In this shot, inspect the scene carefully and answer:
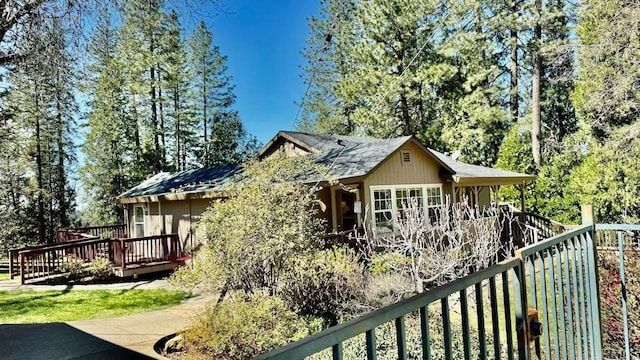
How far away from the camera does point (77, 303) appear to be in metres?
8.89

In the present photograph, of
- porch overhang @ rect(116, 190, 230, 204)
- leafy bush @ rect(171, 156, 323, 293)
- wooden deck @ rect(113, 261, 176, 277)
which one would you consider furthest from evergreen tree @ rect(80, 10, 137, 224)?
leafy bush @ rect(171, 156, 323, 293)

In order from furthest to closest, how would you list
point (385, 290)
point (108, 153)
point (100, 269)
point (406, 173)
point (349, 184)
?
point (108, 153) → point (406, 173) → point (100, 269) → point (349, 184) → point (385, 290)

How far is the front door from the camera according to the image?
13.5m

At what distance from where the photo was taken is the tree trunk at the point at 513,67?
2027 cm

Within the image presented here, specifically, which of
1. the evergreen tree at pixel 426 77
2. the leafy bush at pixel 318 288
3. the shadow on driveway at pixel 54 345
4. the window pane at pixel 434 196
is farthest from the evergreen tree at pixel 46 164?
the leafy bush at pixel 318 288

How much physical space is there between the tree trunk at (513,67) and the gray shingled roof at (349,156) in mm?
10903

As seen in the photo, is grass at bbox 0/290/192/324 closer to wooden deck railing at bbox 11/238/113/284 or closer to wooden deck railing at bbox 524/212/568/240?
wooden deck railing at bbox 11/238/113/284

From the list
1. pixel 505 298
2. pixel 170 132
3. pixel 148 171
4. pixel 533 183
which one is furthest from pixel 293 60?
pixel 505 298

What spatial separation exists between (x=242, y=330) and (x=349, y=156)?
7.99m

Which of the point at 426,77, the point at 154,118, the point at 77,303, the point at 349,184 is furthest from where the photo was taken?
the point at 154,118

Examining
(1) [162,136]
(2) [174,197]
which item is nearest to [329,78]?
(1) [162,136]

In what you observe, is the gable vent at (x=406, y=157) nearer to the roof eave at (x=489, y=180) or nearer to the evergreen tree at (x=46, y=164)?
the roof eave at (x=489, y=180)

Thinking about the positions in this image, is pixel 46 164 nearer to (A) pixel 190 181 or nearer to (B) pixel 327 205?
(A) pixel 190 181

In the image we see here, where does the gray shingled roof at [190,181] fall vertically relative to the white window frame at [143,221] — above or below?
above
